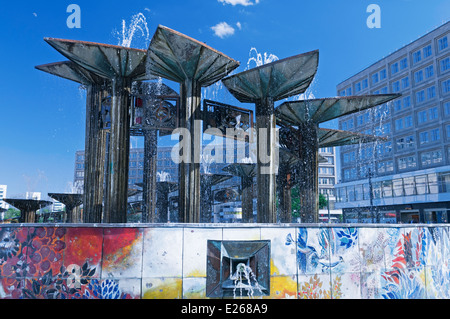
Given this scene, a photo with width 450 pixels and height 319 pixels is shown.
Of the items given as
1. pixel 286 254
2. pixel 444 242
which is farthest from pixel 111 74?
pixel 444 242

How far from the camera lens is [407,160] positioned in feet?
113

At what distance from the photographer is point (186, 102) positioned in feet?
30.4

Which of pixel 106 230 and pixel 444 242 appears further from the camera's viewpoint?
pixel 444 242

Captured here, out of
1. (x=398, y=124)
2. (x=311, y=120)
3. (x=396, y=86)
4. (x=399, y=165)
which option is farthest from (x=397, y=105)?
(x=311, y=120)

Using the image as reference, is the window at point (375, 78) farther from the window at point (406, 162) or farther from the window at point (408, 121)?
the window at point (406, 162)

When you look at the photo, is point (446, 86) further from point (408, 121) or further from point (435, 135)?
point (408, 121)

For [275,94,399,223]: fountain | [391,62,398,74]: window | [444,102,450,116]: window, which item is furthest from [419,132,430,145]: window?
[275,94,399,223]: fountain

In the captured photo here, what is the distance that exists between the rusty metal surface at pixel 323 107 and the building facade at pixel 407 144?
1715 cm

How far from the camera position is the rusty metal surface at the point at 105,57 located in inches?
334

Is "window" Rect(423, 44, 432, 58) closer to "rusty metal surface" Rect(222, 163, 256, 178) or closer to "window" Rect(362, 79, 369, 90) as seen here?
"window" Rect(362, 79, 369, 90)

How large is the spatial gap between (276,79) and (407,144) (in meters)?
29.5

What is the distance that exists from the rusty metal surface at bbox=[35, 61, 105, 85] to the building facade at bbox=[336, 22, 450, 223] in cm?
2284
